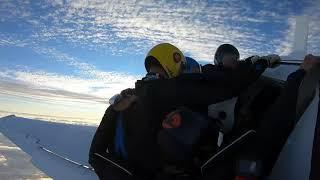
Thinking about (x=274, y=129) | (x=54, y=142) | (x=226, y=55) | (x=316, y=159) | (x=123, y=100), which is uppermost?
(x=226, y=55)

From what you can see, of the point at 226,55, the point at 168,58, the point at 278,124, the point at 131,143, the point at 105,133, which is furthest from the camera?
the point at 226,55

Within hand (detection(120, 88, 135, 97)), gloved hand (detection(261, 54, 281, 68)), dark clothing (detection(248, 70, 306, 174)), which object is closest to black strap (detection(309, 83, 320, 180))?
dark clothing (detection(248, 70, 306, 174))

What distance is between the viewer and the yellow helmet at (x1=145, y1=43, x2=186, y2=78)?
169 inches

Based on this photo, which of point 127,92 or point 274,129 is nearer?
point 274,129

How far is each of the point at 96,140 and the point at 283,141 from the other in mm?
2006

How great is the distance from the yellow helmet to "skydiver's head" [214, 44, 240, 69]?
59 centimetres

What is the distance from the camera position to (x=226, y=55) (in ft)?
16.5

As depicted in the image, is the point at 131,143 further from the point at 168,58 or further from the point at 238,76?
the point at 238,76

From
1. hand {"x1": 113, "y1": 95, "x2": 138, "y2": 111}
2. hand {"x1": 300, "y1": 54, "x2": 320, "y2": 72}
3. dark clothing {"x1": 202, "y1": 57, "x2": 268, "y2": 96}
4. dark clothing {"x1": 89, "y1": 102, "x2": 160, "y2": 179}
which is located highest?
hand {"x1": 300, "y1": 54, "x2": 320, "y2": 72}

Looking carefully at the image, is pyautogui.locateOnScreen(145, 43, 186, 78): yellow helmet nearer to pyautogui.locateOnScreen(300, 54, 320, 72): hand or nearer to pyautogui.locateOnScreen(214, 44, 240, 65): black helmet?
pyautogui.locateOnScreen(214, 44, 240, 65): black helmet

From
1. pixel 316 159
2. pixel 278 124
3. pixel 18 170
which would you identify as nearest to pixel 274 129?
pixel 278 124

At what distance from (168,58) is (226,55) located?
99cm

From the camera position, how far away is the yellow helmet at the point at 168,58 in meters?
4.30

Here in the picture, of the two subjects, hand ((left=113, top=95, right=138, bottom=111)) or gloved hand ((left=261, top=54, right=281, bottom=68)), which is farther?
hand ((left=113, top=95, right=138, bottom=111))
